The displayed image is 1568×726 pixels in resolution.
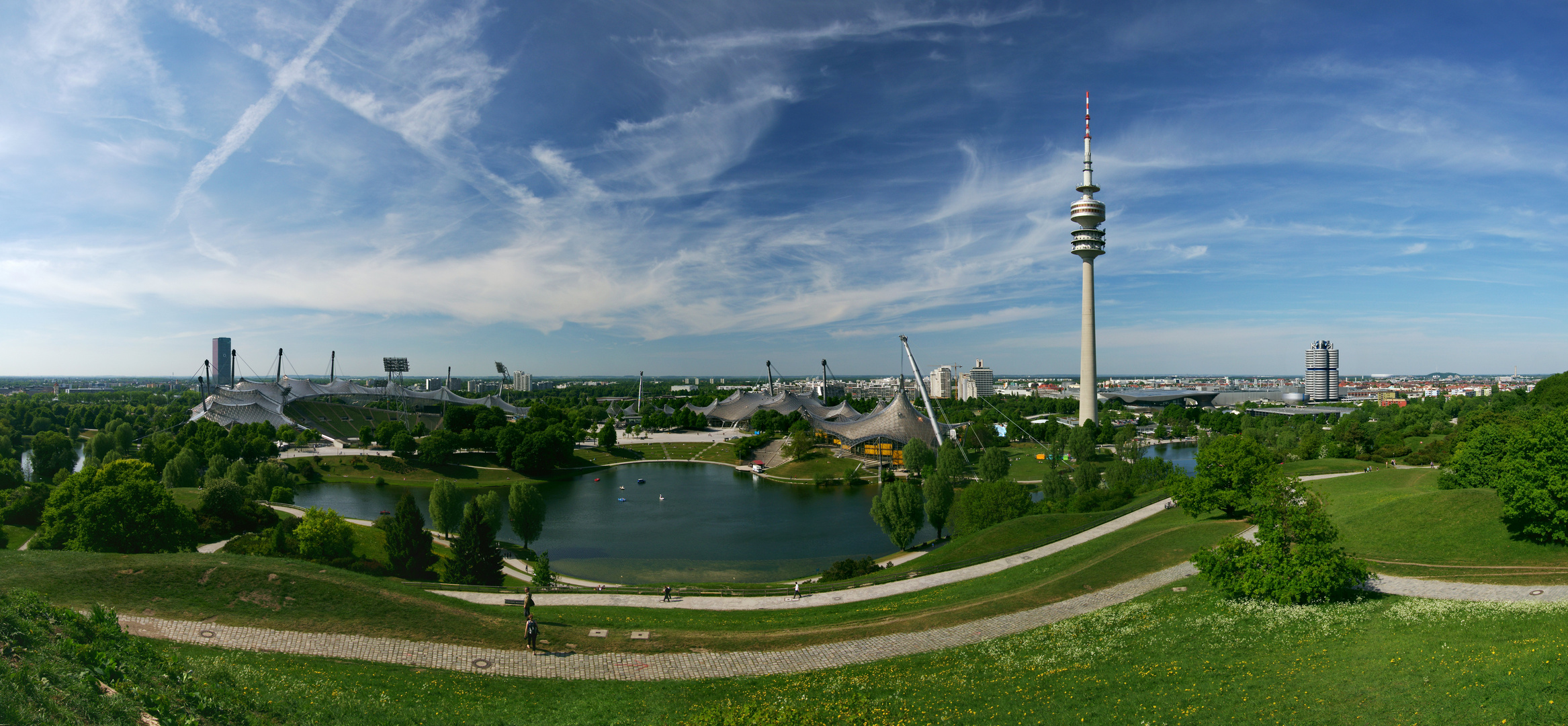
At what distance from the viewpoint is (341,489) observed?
54.4 m

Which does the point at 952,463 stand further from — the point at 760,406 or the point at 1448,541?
the point at 760,406

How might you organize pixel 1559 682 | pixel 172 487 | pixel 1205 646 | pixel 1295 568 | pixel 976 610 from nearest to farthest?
pixel 1559 682, pixel 1205 646, pixel 1295 568, pixel 976 610, pixel 172 487

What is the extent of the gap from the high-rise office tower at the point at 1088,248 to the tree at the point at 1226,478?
→ 57.6 metres

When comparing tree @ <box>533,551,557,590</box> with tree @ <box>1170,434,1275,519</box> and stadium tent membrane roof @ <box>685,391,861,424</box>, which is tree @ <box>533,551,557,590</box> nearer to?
tree @ <box>1170,434,1275,519</box>

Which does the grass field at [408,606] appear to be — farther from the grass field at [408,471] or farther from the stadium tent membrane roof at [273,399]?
the stadium tent membrane roof at [273,399]

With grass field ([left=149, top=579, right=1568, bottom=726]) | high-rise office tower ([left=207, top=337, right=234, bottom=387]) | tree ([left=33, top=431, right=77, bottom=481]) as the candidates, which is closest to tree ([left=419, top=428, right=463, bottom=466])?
tree ([left=33, top=431, right=77, bottom=481])

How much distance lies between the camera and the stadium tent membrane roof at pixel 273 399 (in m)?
75.4

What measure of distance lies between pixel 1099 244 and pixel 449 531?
76.6 m

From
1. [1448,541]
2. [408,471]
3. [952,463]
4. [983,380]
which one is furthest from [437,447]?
[983,380]

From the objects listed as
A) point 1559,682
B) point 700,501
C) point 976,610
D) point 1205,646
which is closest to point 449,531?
point 700,501

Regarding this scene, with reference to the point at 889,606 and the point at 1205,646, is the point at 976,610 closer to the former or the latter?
the point at 889,606

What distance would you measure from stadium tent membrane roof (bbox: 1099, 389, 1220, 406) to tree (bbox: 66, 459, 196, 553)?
163m

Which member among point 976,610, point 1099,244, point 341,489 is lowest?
point 341,489

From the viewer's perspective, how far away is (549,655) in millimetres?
13695
